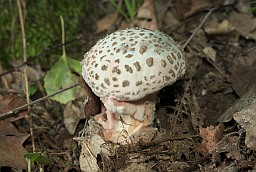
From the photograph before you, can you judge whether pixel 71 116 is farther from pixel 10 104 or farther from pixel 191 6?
pixel 191 6

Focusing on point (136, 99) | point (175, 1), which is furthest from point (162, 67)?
point (175, 1)

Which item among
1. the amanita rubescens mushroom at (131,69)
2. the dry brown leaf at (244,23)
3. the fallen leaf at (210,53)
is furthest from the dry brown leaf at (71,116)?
the dry brown leaf at (244,23)

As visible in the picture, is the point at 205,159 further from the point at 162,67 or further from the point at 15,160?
the point at 15,160

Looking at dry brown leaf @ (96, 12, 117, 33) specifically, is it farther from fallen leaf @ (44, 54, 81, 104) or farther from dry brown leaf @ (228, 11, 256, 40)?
dry brown leaf @ (228, 11, 256, 40)

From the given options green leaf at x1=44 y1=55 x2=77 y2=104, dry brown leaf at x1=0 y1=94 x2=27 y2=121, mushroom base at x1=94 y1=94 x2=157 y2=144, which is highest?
green leaf at x1=44 y1=55 x2=77 y2=104

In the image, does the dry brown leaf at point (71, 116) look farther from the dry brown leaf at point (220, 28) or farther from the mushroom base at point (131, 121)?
the dry brown leaf at point (220, 28)

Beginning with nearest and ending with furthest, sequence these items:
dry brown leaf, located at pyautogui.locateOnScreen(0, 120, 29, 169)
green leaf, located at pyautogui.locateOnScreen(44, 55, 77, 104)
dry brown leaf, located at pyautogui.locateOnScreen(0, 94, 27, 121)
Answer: dry brown leaf, located at pyautogui.locateOnScreen(0, 120, 29, 169) < dry brown leaf, located at pyautogui.locateOnScreen(0, 94, 27, 121) < green leaf, located at pyautogui.locateOnScreen(44, 55, 77, 104)

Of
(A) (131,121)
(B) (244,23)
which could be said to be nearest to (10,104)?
(A) (131,121)

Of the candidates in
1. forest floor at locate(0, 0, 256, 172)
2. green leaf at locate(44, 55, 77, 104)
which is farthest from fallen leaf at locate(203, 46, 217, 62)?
green leaf at locate(44, 55, 77, 104)
